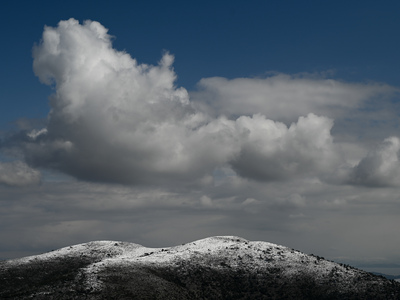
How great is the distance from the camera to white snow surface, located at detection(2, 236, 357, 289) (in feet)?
270

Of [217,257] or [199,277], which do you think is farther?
[217,257]

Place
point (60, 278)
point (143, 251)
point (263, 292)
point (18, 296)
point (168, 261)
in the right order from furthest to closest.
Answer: point (143, 251) → point (168, 261) → point (263, 292) → point (60, 278) → point (18, 296)

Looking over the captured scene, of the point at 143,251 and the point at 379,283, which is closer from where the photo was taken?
the point at 379,283

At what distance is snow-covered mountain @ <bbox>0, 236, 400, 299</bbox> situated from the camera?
67375 mm

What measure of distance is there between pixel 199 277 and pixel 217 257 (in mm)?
10512

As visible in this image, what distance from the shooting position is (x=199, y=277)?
79.0 m

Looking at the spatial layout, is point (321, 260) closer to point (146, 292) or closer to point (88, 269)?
point (146, 292)

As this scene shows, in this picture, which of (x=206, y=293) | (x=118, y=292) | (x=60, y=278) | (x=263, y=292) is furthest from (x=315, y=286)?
(x=60, y=278)

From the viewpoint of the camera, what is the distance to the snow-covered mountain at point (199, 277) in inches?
2653

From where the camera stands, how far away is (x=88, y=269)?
240 feet

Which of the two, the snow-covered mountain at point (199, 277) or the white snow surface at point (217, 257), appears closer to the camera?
the snow-covered mountain at point (199, 277)

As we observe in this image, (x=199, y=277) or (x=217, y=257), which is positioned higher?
(x=217, y=257)

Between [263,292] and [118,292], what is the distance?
79.7 feet

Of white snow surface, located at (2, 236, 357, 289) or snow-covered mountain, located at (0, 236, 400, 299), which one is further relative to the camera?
white snow surface, located at (2, 236, 357, 289)
